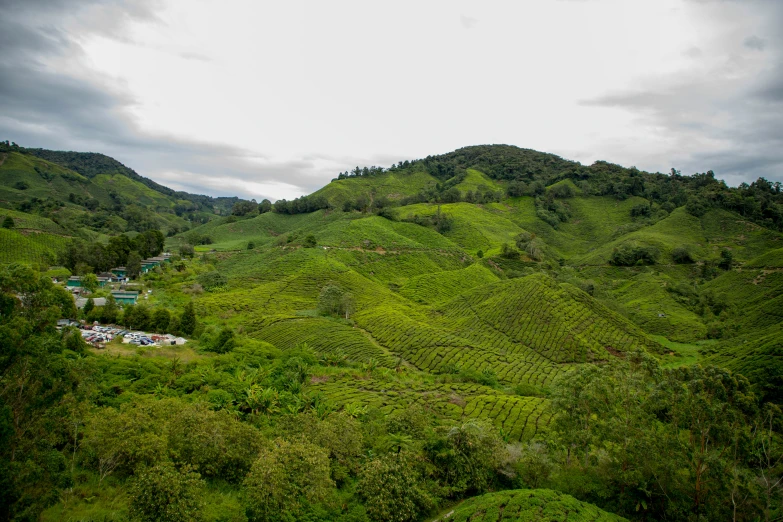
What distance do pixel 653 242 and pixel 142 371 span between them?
124m

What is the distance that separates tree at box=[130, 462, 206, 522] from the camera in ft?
49.5

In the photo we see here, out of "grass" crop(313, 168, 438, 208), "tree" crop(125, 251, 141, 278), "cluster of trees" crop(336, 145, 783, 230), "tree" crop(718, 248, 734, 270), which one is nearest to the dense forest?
"tree" crop(125, 251, 141, 278)

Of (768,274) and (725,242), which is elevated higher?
(725,242)

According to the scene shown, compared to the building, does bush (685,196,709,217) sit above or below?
above

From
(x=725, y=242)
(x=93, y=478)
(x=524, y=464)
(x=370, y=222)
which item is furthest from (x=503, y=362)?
(x=725, y=242)

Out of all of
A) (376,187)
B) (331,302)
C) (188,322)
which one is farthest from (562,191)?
(188,322)

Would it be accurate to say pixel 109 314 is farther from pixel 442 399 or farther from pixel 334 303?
pixel 442 399

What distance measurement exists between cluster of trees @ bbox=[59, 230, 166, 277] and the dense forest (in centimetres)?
45

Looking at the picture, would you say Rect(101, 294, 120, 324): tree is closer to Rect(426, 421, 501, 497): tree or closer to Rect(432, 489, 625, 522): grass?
Rect(426, 421, 501, 497): tree

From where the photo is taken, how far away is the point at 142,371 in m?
32.1

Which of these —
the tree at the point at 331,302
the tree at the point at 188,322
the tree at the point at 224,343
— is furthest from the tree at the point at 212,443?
the tree at the point at 331,302

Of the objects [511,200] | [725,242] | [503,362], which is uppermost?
[511,200]

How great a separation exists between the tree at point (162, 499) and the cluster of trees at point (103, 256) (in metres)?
71.1

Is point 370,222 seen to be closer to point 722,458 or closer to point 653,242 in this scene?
point 653,242
